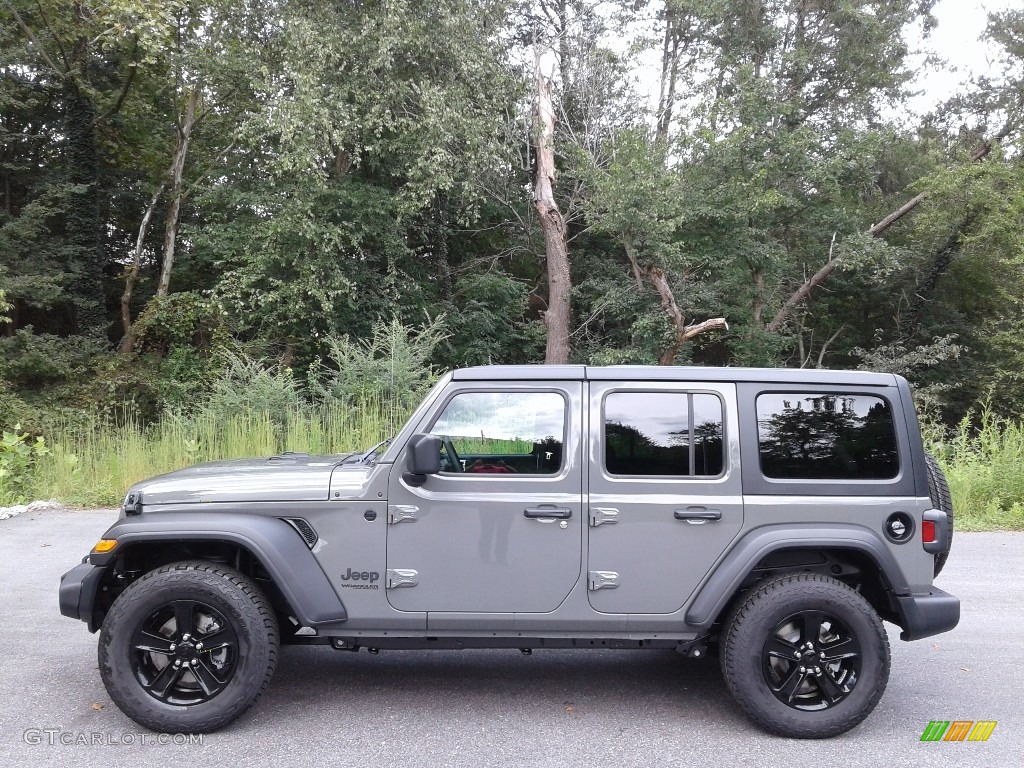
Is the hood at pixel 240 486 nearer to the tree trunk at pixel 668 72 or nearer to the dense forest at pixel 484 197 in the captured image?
the dense forest at pixel 484 197

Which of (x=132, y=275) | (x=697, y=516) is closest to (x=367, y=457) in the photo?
(x=697, y=516)

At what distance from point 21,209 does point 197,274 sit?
4.66 metres

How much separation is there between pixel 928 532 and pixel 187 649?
12.5ft

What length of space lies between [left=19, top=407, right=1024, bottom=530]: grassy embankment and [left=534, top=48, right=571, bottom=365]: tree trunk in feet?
26.2

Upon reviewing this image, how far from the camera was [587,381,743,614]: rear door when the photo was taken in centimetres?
412

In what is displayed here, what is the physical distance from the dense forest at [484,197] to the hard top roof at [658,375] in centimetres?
1042

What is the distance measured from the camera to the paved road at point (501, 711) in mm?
3824

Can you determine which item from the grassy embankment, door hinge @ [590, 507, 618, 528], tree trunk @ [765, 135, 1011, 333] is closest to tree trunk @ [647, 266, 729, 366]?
tree trunk @ [765, 135, 1011, 333]

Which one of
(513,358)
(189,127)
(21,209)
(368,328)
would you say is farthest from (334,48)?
(21,209)

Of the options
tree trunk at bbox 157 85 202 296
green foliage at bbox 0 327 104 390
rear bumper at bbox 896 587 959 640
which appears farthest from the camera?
tree trunk at bbox 157 85 202 296

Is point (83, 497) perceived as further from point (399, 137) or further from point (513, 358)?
point (513, 358)

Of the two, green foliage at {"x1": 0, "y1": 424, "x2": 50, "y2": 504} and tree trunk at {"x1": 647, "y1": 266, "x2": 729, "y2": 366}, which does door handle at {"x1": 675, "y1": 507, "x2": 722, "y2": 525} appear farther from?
tree trunk at {"x1": 647, "y1": 266, "x2": 729, "y2": 366}

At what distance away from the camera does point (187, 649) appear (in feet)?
13.1

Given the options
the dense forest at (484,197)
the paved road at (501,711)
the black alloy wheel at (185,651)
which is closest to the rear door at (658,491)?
the paved road at (501,711)
